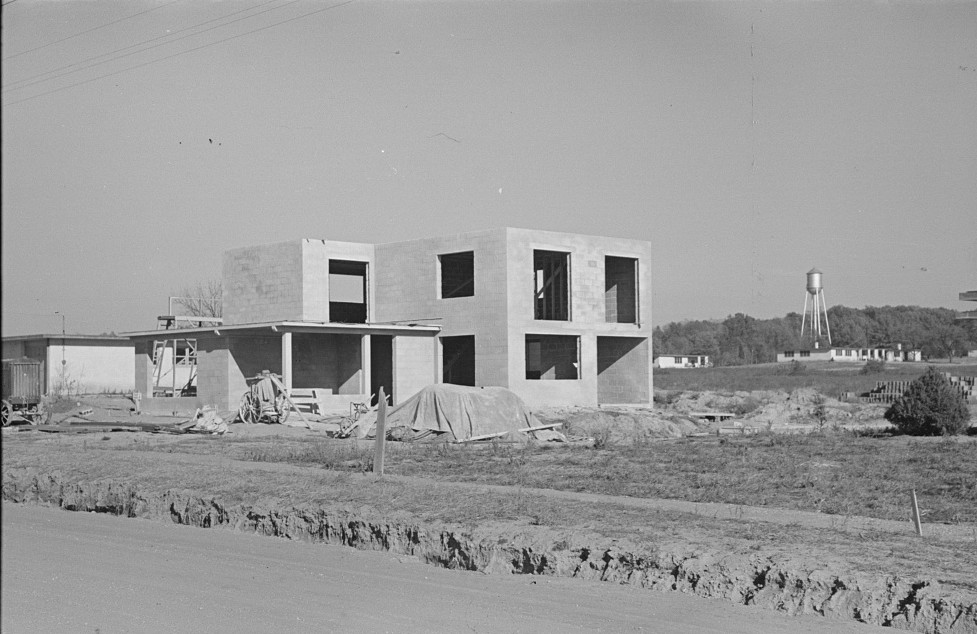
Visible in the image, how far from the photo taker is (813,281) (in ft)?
332

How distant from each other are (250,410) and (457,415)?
10.8 metres

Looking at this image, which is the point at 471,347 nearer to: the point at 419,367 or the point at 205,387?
the point at 419,367

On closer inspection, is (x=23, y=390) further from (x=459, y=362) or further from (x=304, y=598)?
(x=304, y=598)

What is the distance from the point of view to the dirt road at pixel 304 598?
8.63 metres

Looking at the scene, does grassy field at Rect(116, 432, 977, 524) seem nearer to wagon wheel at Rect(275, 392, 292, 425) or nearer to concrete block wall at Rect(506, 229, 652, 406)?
wagon wheel at Rect(275, 392, 292, 425)

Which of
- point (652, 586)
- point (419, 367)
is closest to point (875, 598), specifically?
point (652, 586)

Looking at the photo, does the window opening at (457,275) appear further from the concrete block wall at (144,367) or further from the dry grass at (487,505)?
the dry grass at (487,505)

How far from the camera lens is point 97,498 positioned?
17375 mm

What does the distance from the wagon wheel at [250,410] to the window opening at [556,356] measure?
1456 centimetres

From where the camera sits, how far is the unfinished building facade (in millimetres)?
42969

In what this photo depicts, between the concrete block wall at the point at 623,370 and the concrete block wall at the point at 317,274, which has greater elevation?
the concrete block wall at the point at 317,274

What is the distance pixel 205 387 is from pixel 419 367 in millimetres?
8676

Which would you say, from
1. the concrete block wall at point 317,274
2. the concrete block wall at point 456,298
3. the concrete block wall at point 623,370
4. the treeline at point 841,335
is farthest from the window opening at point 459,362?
the treeline at point 841,335

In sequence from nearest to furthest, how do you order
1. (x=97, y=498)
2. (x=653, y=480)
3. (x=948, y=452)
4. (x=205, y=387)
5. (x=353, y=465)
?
(x=97, y=498), (x=653, y=480), (x=353, y=465), (x=948, y=452), (x=205, y=387)
